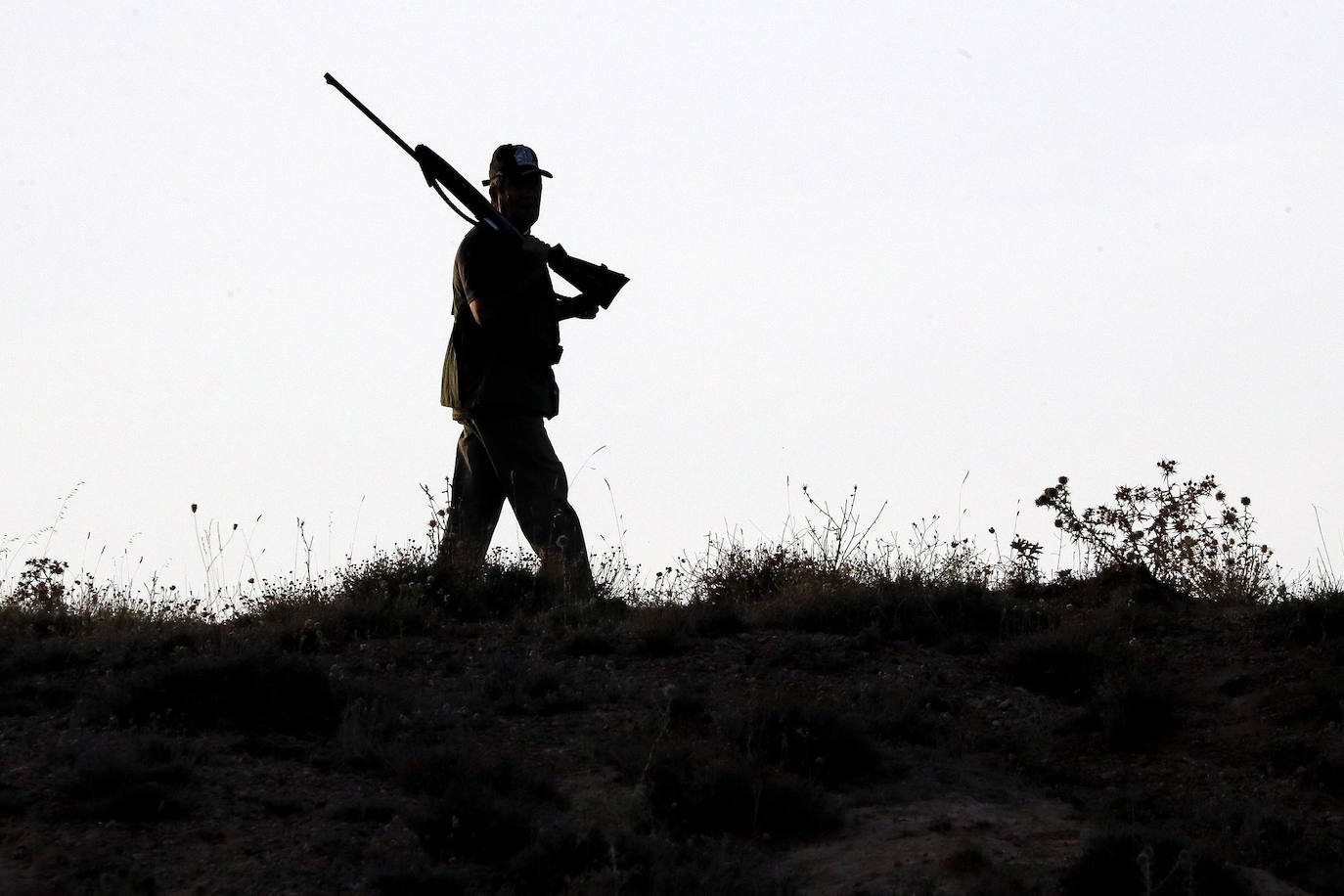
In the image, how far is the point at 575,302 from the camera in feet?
28.6

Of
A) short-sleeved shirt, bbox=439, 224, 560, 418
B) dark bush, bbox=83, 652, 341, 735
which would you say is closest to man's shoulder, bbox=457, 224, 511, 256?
short-sleeved shirt, bbox=439, 224, 560, 418

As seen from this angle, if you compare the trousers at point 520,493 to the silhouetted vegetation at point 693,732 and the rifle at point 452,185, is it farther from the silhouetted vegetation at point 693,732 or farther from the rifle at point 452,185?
the rifle at point 452,185

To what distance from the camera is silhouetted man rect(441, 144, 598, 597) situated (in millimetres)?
8367

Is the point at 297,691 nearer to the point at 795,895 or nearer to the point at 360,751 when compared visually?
the point at 360,751

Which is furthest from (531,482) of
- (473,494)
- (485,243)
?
(485,243)

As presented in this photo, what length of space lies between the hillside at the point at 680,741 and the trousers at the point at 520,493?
0.92ft

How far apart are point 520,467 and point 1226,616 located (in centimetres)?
369

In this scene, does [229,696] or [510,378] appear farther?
[510,378]

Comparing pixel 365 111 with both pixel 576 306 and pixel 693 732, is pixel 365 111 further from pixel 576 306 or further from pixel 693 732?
pixel 693 732

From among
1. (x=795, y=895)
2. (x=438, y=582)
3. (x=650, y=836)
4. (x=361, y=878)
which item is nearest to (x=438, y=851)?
(x=361, y=878)

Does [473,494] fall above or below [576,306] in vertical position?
below

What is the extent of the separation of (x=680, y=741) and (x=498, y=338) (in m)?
3.27

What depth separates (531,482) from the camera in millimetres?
8477

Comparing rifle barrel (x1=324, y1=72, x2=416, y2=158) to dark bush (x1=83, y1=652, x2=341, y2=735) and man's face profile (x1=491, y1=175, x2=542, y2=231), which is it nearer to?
man's face profile (x1=491, y1=175, x2=542, y2=231)
